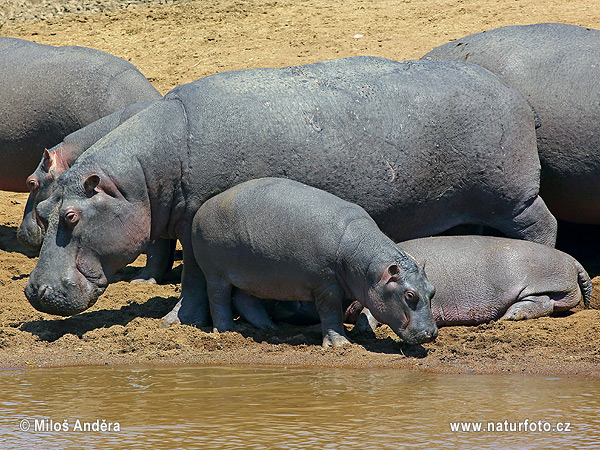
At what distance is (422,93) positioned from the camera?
816 centimetres

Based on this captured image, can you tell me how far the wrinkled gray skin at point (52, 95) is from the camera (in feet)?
31.8

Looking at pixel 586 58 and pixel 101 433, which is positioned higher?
pixel 586 58

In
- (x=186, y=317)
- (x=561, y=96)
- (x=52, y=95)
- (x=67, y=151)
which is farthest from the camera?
(x=52, y=95)

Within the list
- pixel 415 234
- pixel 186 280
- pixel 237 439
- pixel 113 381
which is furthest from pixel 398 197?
pixel 237 439

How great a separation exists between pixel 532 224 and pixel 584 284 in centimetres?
68

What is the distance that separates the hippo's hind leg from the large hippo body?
20.5 inches

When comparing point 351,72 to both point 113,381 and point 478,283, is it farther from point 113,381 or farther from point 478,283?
point 113,381

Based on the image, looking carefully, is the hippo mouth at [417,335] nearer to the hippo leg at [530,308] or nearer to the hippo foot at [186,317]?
the hippo leg at [530,308]

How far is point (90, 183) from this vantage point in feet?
24.2

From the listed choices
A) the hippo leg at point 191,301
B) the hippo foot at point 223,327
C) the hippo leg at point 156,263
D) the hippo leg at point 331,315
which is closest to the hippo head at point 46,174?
the hippo leg at point 156,263

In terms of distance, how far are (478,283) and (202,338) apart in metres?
2.03

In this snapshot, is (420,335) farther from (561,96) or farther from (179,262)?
(179,262)

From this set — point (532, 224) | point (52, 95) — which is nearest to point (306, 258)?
point (532, 224)

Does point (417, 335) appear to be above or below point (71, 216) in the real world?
below
